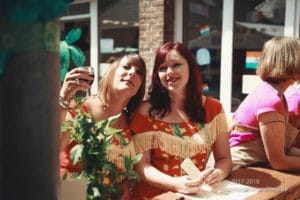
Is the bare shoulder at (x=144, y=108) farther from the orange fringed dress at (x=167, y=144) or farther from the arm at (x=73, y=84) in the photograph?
the arm at (x=73, y=84)

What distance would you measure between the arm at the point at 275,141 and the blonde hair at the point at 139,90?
2.24 ft

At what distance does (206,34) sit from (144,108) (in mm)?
3846

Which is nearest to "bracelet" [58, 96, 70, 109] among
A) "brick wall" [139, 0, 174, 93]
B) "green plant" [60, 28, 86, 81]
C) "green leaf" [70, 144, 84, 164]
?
→ "green plant" [60, 28, 86, 81]

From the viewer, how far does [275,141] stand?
2.14m

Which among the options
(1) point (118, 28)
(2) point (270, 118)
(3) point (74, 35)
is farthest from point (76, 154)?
(1) point (118, 28)

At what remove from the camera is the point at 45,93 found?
0.67 metres

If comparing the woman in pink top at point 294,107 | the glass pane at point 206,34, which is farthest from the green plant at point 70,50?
the glass pane at point 206,34

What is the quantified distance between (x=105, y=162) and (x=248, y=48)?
4530 mm

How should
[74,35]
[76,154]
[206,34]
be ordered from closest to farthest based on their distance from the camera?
[76,154] → [74,35] → [206,34]

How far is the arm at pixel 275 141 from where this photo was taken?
6.93ft

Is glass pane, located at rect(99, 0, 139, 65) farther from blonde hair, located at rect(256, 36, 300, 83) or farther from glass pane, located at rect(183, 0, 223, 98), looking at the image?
blonde hair, located at rect(256, 36, 300, 83)

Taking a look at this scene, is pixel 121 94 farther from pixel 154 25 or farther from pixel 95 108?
pixel 154 25

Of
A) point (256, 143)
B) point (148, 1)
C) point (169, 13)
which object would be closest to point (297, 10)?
point (169, 13)

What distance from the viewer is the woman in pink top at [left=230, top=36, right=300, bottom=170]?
2.13 metres
